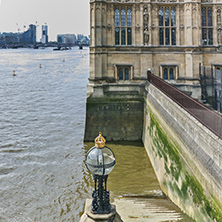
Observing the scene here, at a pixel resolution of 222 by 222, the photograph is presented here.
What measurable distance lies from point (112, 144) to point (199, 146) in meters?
13.3

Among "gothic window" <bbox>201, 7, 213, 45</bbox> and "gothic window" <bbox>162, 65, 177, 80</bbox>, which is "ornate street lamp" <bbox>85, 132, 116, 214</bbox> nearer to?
"gothic window" <bbox>162, 65, 177, 80</bbox>

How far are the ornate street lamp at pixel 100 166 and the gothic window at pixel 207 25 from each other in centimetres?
2174

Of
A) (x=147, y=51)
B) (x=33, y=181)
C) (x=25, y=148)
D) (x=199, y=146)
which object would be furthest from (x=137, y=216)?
(x=147, y=51)

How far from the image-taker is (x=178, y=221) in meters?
10.3

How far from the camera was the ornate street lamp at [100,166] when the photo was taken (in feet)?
18.4

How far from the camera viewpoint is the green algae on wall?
28.5ft

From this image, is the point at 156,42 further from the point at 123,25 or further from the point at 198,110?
the point at 198,110

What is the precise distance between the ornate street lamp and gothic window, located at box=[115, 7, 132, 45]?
774 inches

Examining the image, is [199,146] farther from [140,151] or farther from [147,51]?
[147,51]

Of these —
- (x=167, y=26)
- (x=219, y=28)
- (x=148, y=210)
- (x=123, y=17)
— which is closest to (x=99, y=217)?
(x=148, y=210)

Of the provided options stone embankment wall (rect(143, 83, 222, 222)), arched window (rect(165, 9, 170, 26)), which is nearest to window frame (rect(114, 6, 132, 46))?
arched window (rect(165, 9, 170, 26))

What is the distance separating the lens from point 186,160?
11.0 metres

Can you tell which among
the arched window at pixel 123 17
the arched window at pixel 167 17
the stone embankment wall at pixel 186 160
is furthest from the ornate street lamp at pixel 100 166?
the arched window at pixel 167 17

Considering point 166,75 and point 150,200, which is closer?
point 150,200
